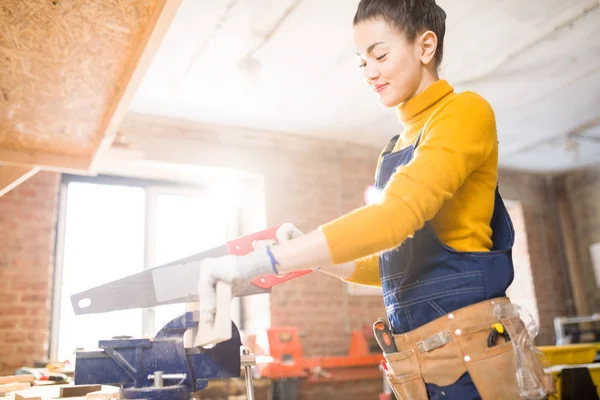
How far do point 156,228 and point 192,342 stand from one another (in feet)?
13.2

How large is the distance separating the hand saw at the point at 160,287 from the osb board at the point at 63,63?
2.72 ft

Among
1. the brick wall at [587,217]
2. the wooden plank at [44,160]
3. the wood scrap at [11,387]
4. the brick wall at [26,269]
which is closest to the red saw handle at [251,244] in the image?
the wood scrap at [11,387]

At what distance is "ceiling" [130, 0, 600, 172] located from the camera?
355 centimetres

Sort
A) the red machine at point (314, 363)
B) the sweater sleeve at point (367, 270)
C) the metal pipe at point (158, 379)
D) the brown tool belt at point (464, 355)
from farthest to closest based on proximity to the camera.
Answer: the red machine at point (314, 363), the sweater sleeve at point (367, 270), the metal pipe at point (158, 379), the brown tool belt at point (464, 355)

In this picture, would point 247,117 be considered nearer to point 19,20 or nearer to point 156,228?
point 156,228

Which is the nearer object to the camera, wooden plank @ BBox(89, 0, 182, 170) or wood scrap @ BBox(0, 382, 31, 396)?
wooden plank @ BBox(89, 0, 182, 170)

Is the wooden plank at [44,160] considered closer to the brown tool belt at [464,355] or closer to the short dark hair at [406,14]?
the short dark hair at [406,14]

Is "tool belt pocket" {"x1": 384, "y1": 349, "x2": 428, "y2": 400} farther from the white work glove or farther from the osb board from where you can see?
the osb board

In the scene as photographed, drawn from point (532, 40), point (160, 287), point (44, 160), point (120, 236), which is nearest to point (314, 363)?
point (120, 236)

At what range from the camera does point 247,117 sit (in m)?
5.08

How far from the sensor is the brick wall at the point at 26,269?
399 centimetres

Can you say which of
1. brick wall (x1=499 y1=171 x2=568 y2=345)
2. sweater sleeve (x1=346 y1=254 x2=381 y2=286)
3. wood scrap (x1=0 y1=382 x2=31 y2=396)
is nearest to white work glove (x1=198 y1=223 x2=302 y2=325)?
sweater sleeve (x1=346 y1=254 x2=381 y2=286)

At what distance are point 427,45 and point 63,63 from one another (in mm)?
1328

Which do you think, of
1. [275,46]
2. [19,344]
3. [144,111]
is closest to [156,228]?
[144,111]
